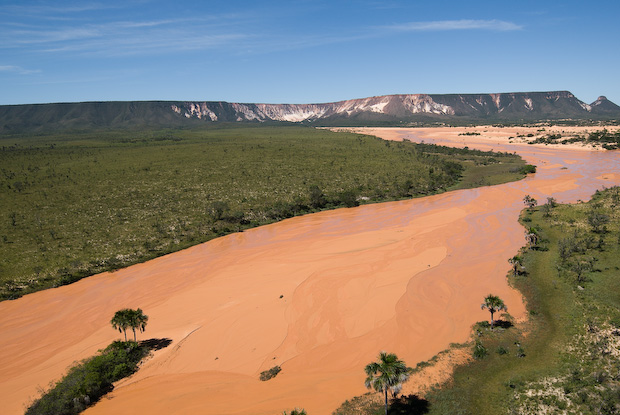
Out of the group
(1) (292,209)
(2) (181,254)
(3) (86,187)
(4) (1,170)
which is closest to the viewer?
(2) (181,254)

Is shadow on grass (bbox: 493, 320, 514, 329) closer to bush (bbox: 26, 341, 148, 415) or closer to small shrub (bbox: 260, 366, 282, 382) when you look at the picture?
small shrub (bbox: 260, 366, 282, 382)

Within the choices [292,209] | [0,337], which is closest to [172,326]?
[0,337]

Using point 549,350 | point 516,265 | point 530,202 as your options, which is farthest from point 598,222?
point 549,350

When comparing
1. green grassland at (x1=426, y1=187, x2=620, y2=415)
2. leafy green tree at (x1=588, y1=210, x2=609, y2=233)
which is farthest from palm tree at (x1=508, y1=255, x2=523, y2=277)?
leafy green tree at (x1=588, y1=210, x2=609, y2=233)

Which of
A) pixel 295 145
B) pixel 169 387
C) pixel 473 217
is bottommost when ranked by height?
pixel 169 387

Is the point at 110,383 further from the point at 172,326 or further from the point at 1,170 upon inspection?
the point at 1,170

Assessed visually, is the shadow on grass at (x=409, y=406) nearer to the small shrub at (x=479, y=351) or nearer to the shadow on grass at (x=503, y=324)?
the small shrub at (x=479, y=351)

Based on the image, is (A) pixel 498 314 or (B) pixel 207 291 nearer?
(A) pixel 498 314
